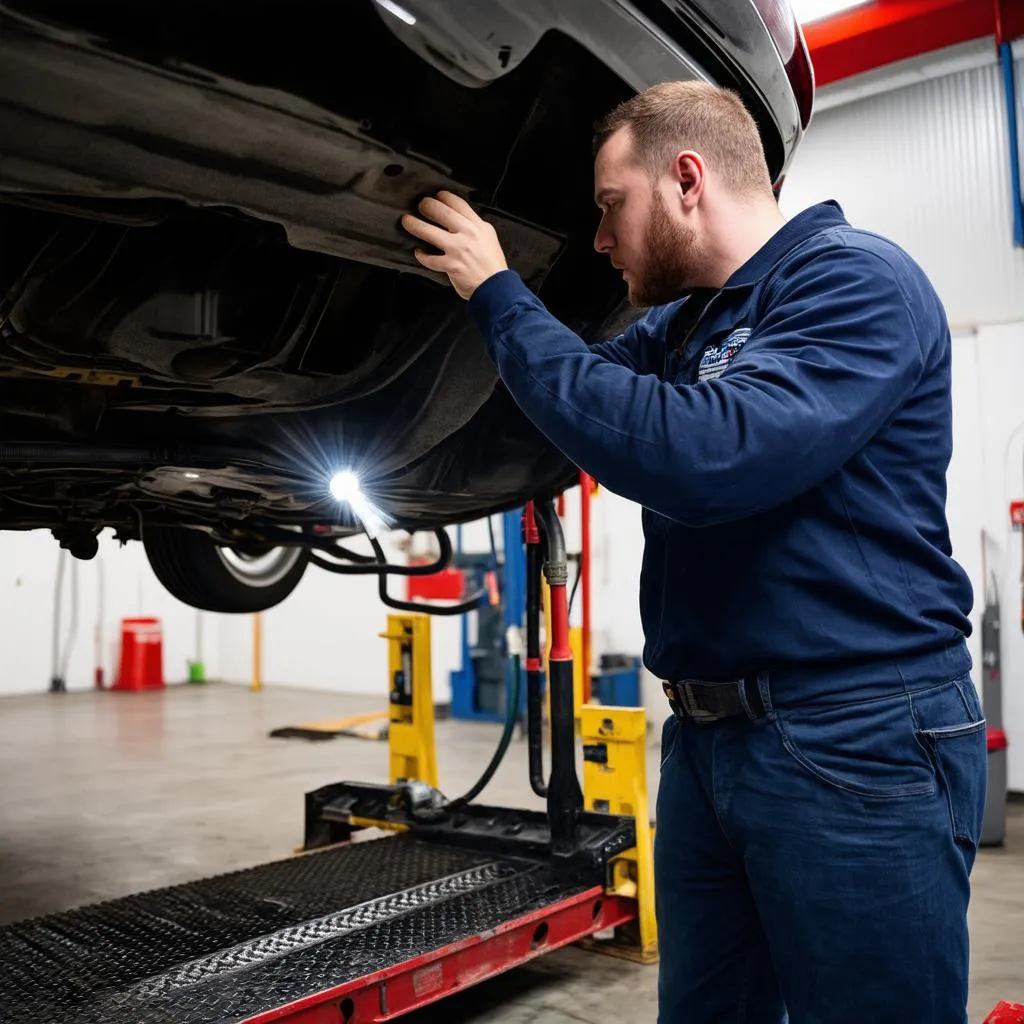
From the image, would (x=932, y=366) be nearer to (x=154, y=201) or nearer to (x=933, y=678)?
(x=933, y=678)

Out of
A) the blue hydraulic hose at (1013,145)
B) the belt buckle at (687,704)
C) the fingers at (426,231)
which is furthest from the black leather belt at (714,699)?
the blue hydraulic hose at (1013,145)

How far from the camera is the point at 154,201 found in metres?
1.09

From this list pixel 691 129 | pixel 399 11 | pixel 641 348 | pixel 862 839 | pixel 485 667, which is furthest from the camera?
pixel 485 667

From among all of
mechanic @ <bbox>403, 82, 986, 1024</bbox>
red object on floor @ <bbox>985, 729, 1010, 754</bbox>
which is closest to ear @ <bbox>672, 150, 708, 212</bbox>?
mechanic @ <bbox>403, 82, 986, 1024</bbox>

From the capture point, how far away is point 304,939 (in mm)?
2027

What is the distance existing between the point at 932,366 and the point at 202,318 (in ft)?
3.23

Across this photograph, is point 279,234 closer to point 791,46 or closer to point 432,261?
point 432,261

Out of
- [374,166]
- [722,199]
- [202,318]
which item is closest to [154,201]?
[374,166]

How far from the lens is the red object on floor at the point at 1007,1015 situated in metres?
1.69

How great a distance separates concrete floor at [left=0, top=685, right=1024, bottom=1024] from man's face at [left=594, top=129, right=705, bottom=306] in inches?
63.2

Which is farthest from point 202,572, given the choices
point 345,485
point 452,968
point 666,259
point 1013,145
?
point 1013,145

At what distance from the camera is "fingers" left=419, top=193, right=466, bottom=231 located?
1196mm

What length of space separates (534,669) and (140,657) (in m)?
7.18

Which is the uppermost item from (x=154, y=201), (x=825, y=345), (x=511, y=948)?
(x=154, y=201)
